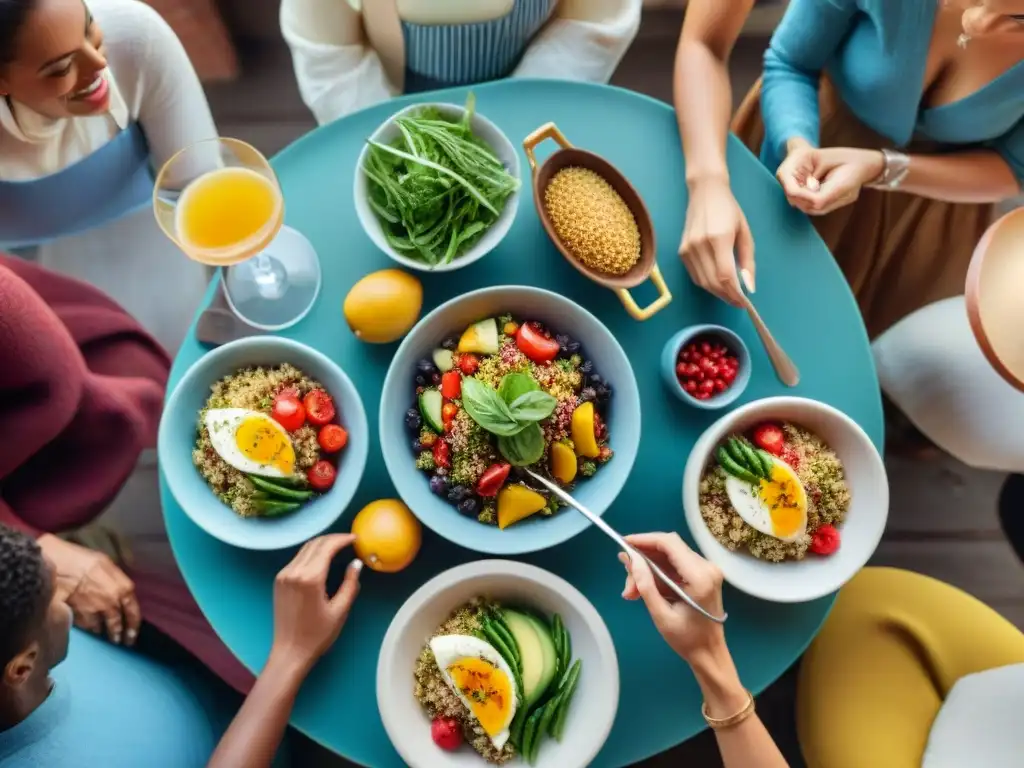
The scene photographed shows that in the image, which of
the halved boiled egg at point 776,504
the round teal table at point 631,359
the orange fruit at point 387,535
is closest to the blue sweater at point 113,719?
the round teal table at point 631,359

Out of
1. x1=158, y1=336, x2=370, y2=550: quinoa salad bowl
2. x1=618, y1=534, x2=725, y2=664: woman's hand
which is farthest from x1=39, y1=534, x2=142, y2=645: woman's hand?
x1=618, y1=534, x2=725, y2=664: woman's hand

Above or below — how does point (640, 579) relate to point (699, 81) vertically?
below

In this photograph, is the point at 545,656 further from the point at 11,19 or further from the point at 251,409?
the point at 11,19

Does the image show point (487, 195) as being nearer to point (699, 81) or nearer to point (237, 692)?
point (699, 81)

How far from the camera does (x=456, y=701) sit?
1.04 metres

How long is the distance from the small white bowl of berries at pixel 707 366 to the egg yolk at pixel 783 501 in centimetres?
13

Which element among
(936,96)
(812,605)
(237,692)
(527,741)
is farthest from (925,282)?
(237,692)

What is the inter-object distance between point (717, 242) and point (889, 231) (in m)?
0.64

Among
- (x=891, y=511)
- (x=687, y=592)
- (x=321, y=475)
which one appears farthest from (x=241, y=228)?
(x=891, y=511)

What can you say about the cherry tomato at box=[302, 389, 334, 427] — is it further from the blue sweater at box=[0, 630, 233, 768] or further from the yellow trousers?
the yellow trousers

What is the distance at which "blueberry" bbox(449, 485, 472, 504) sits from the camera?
1.02 meters

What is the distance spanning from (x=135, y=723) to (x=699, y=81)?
1.29 meters

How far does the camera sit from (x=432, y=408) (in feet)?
3.45

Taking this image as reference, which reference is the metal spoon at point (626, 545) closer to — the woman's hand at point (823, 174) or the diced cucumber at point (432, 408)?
the diced cucumber at point (432, 408)
